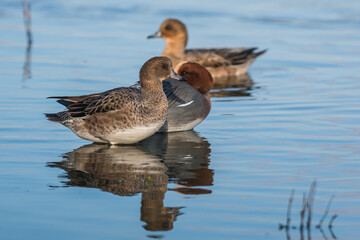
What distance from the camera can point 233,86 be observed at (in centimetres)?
1173

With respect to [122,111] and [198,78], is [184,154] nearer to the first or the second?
[122,111]

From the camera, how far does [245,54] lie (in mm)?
13133

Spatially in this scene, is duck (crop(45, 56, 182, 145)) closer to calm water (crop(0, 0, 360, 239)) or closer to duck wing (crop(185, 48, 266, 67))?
calm water (crop(0, 0, 360, 239))

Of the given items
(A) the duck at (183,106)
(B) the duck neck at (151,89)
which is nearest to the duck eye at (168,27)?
(A) the duck at (183,106)

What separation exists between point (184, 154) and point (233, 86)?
4.85 metres

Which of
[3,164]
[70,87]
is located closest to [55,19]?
[70,87]

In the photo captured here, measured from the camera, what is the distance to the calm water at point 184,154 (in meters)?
5.00

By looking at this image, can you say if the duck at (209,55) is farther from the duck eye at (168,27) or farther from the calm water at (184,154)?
the calm water at (184,154)

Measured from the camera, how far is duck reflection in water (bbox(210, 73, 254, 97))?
10.8 metres

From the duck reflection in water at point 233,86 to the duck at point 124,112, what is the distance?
3.41m

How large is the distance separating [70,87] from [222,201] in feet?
18.1

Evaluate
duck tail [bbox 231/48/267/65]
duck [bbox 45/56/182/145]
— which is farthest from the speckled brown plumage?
duck tail [bbox 231/48/267/65]

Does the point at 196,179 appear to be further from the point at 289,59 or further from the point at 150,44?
the point at 150,44

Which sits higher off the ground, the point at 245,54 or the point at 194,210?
the point at 245,54
